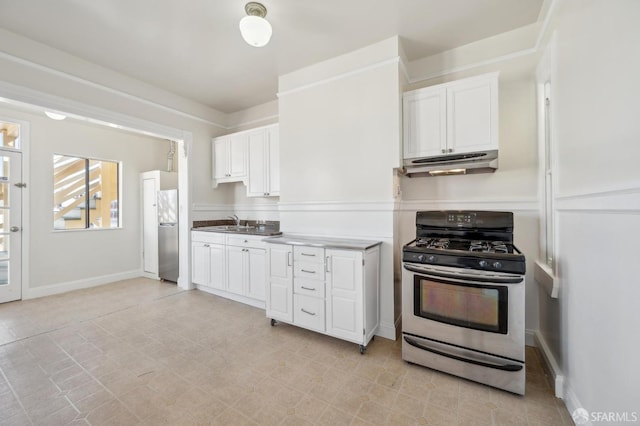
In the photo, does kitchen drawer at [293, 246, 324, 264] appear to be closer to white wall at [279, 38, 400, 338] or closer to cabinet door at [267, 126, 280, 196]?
white wall at [279, 38, 400, 338]

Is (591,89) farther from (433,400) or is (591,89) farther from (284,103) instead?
(284,103)

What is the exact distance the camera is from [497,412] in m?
1.61

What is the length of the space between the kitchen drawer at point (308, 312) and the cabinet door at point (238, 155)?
2.25m

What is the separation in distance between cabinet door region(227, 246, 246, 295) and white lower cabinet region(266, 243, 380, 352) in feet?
2.59

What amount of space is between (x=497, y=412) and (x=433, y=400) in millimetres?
369

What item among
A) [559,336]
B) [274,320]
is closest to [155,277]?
[274,320]

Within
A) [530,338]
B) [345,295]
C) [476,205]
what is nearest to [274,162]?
[345,295]

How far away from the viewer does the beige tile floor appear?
1.60 m

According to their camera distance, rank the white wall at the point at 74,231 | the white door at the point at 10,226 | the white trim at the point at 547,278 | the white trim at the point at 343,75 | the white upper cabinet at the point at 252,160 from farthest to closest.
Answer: the white wall at the point at 74,231 → the white upper cabinet at the point at 252,160 → the white door at the point at 10,226 → the white trim at the point at 343,75 → the white trim at the point at 547,278

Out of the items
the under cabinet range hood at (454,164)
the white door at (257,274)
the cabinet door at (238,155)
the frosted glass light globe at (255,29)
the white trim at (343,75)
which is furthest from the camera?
the cabinet door at (238,155)

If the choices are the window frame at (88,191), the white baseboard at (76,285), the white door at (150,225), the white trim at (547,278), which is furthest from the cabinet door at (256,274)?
the window frame at (88,191)

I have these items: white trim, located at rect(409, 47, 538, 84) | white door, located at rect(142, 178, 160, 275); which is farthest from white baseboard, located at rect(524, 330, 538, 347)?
white door, located at rect(142, 178, 160, 275)

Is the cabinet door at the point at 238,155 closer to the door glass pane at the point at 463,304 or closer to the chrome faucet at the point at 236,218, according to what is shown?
the chrome faucet at the point at 236,218

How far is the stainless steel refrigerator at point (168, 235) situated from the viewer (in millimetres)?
4316
